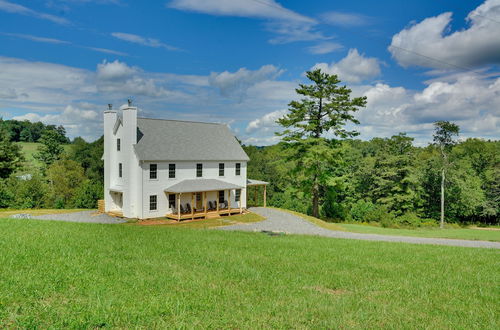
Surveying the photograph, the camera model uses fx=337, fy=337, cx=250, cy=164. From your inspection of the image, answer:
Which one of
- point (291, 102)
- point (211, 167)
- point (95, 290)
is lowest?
point (95, 290)

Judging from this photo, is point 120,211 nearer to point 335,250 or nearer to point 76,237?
point 76,237

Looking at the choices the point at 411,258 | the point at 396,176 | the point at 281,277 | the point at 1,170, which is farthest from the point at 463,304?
the point at 1,170

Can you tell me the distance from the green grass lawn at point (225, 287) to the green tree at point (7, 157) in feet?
117

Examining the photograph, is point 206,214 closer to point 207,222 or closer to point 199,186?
point 207,222

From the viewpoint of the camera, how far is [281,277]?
27.8 ft

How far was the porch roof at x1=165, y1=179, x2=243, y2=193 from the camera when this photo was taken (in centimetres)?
2936

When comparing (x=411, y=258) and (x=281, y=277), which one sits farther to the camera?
(x=411, y=258)

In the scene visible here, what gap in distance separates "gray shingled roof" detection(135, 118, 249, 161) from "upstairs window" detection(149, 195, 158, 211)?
11.2 feet

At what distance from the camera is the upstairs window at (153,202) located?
2905 cm

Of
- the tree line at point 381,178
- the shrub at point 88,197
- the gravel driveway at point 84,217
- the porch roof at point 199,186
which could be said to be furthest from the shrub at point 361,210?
the shrub at point 88,197

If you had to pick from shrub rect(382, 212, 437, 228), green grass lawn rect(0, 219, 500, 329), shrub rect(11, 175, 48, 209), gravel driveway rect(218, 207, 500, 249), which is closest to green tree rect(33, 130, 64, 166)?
shrub rect(11, 175, 48, 209)

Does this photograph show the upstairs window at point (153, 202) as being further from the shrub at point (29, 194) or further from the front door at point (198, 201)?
the shrub at point (29, 194)

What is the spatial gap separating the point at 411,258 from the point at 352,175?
1566 inches

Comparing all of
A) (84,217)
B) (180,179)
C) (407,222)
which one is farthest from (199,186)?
(407,222)
